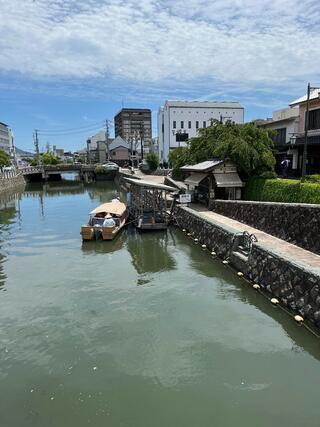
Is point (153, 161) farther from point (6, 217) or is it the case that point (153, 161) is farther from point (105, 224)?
point (105, 224)

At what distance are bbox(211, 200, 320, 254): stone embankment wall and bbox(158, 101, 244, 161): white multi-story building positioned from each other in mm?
57154

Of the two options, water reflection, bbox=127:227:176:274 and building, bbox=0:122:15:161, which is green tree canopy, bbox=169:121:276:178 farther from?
building, bbox=0:122:15:161

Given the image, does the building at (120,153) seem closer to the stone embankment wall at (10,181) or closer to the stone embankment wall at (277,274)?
the stone embankment wall at (10,181)

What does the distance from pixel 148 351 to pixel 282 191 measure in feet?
43.4

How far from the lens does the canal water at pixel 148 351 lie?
24.7 ft

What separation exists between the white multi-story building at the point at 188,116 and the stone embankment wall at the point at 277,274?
2346 inches

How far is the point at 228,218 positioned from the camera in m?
21.8

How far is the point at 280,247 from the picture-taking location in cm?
1452

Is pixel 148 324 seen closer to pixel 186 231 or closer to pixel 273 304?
pixel 273 304

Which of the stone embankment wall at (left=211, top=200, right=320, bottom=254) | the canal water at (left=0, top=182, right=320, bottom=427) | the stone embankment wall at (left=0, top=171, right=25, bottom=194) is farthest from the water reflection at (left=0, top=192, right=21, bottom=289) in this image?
the stone embankment wall at (left=211, top=200, right=320, bottom=254)

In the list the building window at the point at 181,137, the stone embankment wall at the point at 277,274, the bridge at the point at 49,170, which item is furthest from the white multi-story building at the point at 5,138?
the stone embankment wall at the point at 277,274

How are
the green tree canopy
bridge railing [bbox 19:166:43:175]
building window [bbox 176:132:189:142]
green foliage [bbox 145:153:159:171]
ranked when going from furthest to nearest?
1. bridge railing [bbox 19:166:43:175]
2. building window [bbox 176:132:189:142]
3. green foliage [bbox 145:153:159:171]
4. the green tree canopy

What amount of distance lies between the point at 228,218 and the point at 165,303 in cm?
1029

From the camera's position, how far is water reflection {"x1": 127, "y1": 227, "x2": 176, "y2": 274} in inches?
687
